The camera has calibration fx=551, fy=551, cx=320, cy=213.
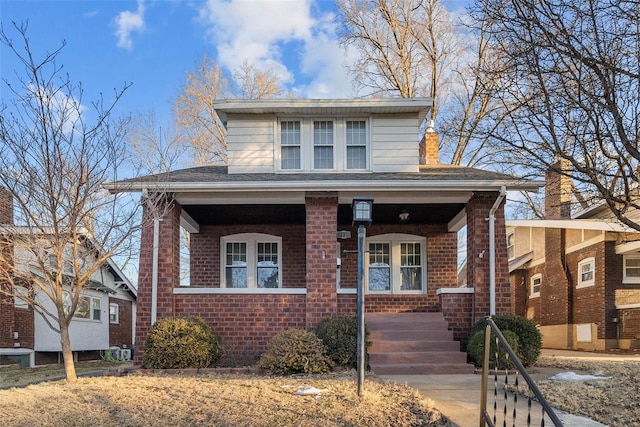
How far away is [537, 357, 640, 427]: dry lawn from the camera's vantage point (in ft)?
18.4

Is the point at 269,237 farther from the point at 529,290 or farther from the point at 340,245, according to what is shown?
the point at 529,290

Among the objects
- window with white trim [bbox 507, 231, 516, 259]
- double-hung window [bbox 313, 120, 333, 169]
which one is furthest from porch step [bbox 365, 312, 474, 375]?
window with white trim [bbox 507, 231, 516, 259]

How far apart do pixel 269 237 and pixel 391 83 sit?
12.6 meters

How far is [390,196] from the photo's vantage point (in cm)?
1080

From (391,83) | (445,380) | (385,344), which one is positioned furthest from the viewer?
(391,83)

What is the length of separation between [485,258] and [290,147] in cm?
478

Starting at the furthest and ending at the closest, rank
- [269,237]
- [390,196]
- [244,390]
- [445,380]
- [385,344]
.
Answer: [269,237], [390,196], [385,344], [445,380], [244,390]

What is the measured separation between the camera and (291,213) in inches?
480

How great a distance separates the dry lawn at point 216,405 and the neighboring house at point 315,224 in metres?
2.68

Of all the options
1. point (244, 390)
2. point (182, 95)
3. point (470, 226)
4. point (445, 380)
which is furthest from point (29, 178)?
point (182, 95)

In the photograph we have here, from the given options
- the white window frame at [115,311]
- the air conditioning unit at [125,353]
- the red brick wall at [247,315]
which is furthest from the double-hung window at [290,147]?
the air conditioning unit at [125,353]

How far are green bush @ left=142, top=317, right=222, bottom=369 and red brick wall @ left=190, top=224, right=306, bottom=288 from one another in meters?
3.61

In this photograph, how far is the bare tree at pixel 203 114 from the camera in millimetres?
23297

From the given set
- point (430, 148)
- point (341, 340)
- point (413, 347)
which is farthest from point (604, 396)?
point (430, 148)
